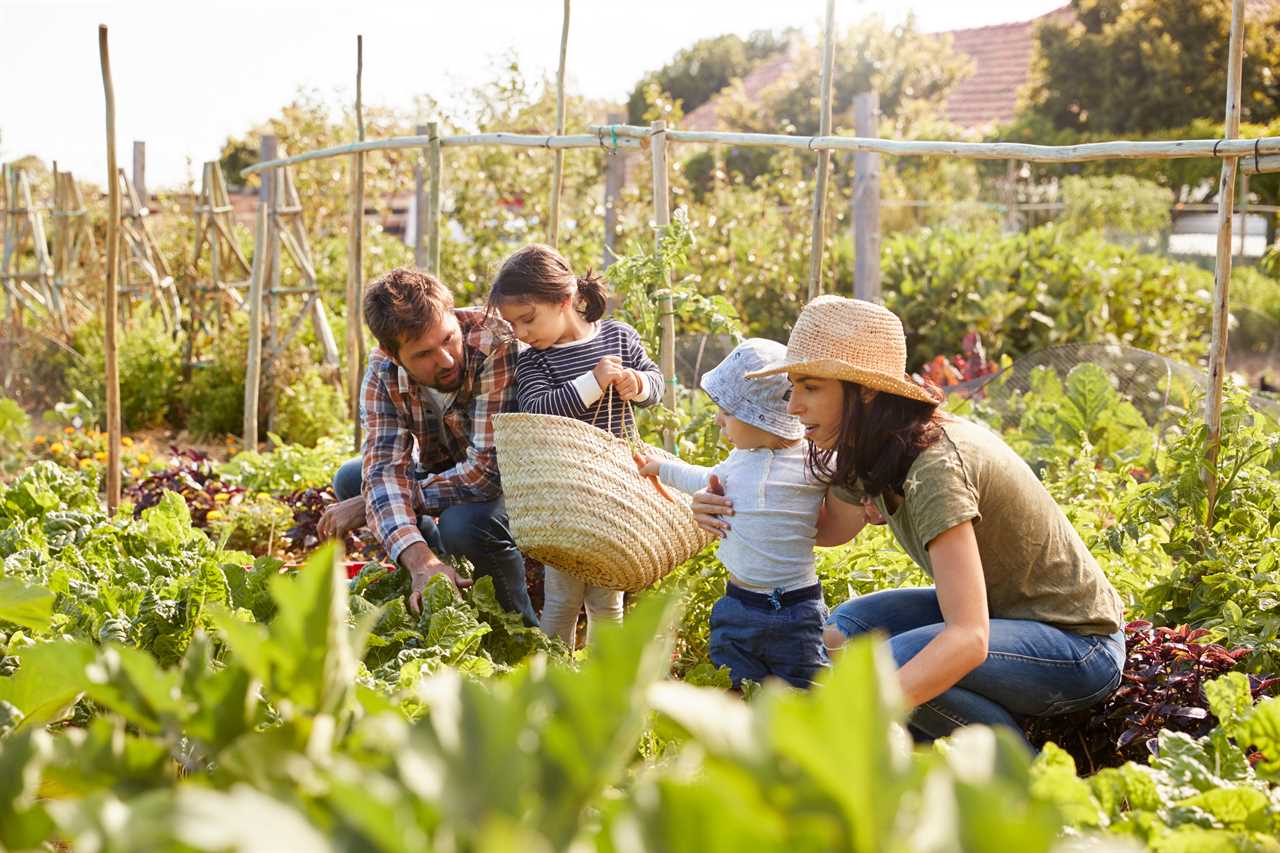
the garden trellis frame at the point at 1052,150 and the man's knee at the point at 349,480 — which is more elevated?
the garden trellis frame at the point at 1052,150

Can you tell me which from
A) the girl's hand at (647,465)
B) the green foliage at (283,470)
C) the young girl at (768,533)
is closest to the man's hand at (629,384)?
the girl's hand at (647,465)

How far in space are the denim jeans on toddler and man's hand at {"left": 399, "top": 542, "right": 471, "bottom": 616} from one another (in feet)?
2.09

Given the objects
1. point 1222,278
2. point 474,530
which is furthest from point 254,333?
point 1222,278

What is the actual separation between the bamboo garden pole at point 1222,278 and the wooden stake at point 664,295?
1266 millimetres

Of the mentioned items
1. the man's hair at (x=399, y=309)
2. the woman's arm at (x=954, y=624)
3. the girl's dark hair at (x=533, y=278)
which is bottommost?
the woman's arm at (x=954, y=624)

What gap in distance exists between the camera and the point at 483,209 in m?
9.04

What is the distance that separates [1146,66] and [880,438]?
1882cm

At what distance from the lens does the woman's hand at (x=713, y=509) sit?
252cm

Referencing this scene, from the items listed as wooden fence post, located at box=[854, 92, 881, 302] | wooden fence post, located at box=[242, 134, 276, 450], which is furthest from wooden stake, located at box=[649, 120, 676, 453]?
wooden fence post, located at box=[854, 92, 881, 302]

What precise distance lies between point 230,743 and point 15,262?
896 centimetres

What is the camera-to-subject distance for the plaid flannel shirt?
3004mm

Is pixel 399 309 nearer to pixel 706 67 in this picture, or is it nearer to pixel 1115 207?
pixel 1115 207

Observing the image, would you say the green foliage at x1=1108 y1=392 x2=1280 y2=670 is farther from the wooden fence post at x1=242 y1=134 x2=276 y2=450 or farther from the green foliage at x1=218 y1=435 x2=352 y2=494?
the wooden fence post at x1=242 y1=134 x2=276 y2=450

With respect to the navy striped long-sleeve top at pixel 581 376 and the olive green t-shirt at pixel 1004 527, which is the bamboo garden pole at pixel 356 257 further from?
the olive green t-shirt at pixel 1004 527
